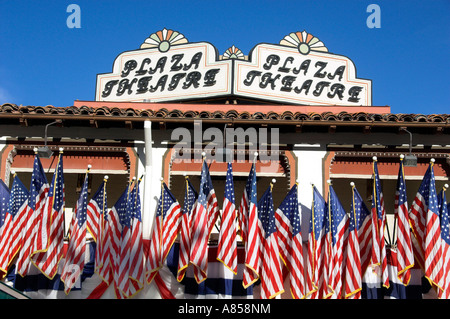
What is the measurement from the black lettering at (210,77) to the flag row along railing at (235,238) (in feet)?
21.2

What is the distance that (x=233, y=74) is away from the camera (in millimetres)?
20453

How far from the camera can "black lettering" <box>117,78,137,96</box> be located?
21.9m

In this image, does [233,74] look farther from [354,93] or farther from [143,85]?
[354,93]

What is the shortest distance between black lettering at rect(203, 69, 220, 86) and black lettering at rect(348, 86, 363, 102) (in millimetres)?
4868

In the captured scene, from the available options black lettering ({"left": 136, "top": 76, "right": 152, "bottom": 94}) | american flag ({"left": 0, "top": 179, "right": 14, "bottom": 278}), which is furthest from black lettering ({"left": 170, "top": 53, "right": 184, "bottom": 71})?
american flag ({"left": 0, "top": 179, "right": 14, "bottom": 278})

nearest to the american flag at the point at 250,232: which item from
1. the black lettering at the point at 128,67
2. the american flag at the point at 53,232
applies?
the american flag at the point at 53,232

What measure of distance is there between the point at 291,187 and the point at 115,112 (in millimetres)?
4964

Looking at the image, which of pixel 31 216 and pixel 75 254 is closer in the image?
pixel 75 254

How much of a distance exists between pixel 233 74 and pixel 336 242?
26.9 ft

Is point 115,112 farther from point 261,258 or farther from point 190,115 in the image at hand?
point 261,258

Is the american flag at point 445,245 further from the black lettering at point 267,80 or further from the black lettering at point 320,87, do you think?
the black lettering at point 267,80

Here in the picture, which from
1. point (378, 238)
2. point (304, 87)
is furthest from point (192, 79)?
point (378, 238)

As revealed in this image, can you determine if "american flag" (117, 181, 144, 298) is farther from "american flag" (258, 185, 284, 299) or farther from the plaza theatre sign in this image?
the plaza theatre sign

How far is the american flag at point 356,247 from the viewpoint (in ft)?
45.7
